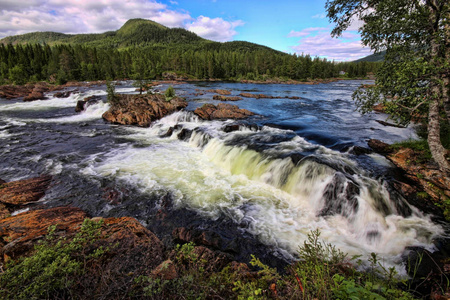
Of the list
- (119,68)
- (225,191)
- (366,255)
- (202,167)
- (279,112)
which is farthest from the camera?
(119,68)

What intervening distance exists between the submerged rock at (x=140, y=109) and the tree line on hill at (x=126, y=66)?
59017 mm

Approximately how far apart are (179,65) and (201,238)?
410 feet

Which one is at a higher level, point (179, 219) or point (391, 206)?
point (391, 206)

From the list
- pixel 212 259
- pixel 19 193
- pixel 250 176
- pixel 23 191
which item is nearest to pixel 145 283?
pixel 212 259

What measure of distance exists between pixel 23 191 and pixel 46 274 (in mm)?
9643

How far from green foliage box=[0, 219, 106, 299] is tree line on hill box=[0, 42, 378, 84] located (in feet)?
279

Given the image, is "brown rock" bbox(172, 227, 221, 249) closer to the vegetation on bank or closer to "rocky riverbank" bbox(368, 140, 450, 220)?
the vegetation on bank

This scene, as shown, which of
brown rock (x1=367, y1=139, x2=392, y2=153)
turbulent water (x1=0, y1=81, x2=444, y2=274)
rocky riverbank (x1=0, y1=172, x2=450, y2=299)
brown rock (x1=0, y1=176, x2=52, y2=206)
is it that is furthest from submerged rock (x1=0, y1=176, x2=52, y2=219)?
brown rock (x1=367, y1=139, x2=392, y2=153)

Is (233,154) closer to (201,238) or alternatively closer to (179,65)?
(201,238)

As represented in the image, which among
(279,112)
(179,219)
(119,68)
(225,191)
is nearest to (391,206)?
(225,191)

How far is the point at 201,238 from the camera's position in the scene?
24.8 ft

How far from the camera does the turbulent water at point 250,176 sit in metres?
8.23

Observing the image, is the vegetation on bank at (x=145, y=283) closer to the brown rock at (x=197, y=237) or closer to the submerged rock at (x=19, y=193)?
the brown rock at (x=197, y=237)

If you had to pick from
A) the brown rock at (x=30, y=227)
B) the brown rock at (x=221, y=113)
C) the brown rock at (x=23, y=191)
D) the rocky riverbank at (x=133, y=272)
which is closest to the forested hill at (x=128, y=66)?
the brown rock at (x=221, y=113)
